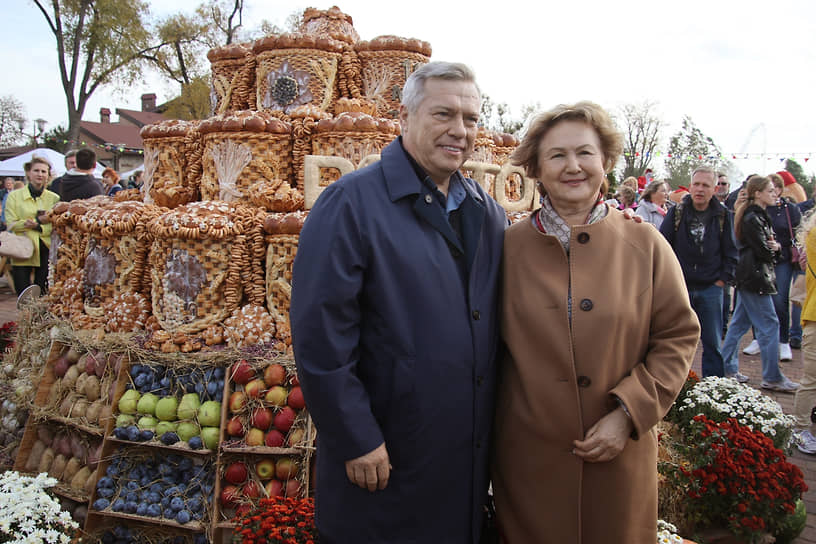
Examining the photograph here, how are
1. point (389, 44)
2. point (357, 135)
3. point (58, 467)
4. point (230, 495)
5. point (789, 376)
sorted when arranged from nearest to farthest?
point (230, 495)
point (58, 467)
point (357, 135)
point (389, 44)
point (789, 376)

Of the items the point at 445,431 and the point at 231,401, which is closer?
the point at 445,431

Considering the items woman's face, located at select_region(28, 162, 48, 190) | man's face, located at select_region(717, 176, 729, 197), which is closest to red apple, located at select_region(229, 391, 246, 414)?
woman's face, located at select_region(28, 162, 48, 190)

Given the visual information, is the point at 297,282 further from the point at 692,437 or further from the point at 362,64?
the point at 362,64

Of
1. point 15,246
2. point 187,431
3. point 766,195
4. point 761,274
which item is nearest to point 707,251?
point 761,274

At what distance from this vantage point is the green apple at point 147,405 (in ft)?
10.4

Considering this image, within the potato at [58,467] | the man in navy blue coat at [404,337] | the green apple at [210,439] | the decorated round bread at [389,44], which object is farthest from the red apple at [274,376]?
the decorated round bread at [389,44]

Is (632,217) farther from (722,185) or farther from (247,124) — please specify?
(722,185)

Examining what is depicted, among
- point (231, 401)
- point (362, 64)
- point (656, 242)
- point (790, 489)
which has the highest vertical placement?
point (362, 64)

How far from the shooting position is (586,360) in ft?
5.56

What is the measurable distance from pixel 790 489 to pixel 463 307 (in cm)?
227

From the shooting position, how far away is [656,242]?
1783 mm

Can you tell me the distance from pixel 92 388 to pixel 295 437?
145 centimetres

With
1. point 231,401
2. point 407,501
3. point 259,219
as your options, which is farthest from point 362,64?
point 407,501

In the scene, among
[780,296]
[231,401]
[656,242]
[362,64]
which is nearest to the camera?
[656,242]
